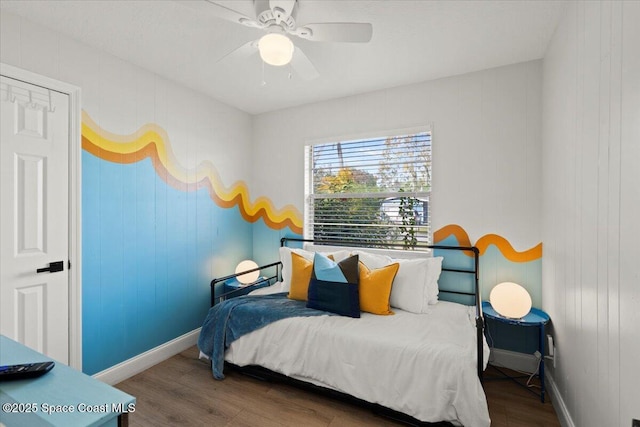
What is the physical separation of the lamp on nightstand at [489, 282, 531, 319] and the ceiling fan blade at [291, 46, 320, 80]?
2080 mm

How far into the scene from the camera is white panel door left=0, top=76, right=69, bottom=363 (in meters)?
1.92

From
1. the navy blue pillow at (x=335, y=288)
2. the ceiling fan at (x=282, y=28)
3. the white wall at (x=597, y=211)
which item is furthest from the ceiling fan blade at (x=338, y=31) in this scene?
the navy blue pillow at (x=335, y=288)

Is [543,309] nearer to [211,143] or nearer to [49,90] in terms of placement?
[211,143]

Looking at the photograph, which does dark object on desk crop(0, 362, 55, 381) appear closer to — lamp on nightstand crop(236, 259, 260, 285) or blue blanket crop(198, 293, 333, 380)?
blue blanket crop(198, 293, 333, 380)

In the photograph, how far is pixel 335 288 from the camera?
2484mm

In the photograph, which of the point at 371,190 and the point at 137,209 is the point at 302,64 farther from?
the point at 137,209

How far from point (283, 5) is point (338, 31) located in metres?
0.32

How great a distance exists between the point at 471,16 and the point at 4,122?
9.52 feet

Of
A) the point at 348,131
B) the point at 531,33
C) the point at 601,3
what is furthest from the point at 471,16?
the point at 348,131

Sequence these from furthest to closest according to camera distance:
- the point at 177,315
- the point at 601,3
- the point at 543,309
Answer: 1. the point at 177,315
2. the point at 543,309
3. the point at 601,3

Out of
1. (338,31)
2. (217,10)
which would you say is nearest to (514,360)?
(338,31)

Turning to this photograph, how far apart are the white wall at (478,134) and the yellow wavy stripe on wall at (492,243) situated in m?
0.05

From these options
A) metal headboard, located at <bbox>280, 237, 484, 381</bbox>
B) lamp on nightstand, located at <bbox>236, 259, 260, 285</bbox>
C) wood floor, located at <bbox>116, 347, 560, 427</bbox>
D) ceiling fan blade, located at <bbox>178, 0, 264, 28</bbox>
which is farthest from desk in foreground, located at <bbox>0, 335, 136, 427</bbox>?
lamp on nightstand, located at <bbox>236, 259, 260, 285</bbox>

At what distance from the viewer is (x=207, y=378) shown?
2.52 m
